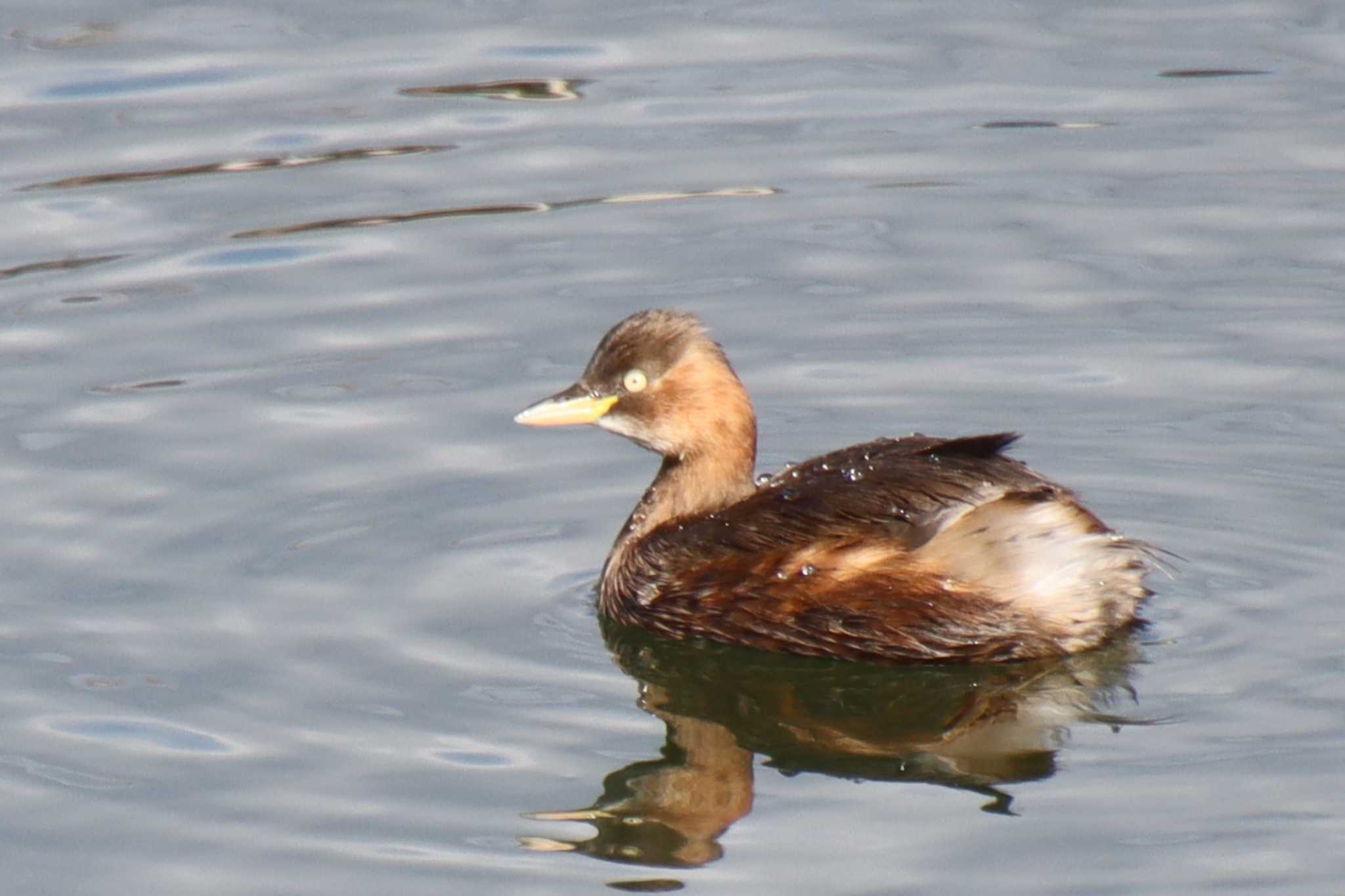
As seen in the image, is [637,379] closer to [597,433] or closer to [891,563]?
[891,563]

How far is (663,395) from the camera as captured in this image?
7.50m

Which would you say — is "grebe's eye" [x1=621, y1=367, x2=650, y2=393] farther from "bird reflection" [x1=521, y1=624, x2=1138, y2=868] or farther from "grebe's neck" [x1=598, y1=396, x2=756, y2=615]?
"bird reflection" [x1=521, y1=624, x2=1138, y2=868]

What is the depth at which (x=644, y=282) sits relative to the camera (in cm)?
963

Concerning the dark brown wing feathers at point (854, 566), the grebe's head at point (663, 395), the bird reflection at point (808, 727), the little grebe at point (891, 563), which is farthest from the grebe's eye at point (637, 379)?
the bird reflection at point (808, 727)

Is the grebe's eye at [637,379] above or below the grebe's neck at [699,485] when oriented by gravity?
above

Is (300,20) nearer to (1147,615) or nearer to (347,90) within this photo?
(347,90)

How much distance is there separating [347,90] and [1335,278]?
Result: 4692 millimetres

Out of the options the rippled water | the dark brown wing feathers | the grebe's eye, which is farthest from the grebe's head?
the rippled water

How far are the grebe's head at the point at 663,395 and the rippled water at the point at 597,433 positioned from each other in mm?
470

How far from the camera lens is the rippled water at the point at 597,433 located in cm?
595

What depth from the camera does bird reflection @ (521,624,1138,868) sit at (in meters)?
6.01

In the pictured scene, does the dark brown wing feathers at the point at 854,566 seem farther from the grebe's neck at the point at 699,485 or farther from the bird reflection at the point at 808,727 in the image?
the grebe's neck at the point at 699,485

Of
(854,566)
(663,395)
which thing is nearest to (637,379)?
(663,395)

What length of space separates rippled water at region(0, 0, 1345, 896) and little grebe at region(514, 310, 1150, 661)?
0.11 m
